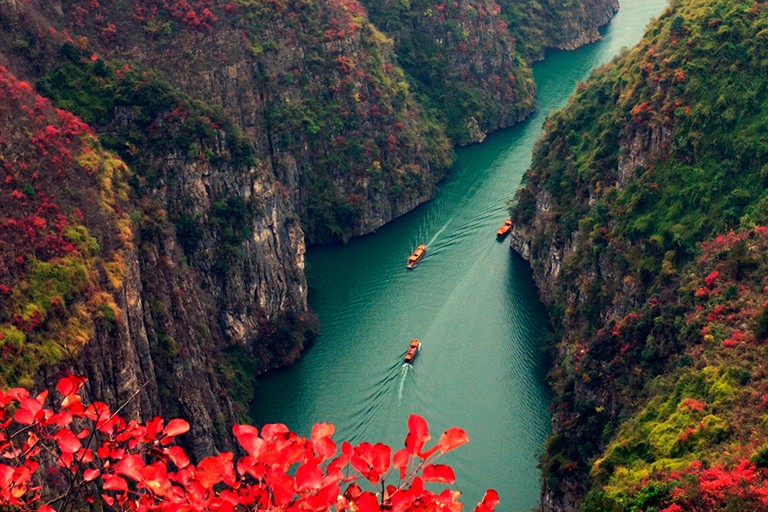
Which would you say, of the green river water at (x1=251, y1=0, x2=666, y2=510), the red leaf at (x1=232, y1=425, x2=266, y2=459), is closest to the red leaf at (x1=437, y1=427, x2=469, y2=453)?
the red leaf at (x1=232, y1=425, x2=266, y2=459)

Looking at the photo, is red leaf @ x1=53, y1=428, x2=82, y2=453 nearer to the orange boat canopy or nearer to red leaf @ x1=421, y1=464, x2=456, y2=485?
red leaf @ x1=421, y1=464, x2=456, y2=485

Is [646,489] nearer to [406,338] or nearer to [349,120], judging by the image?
[406,338]

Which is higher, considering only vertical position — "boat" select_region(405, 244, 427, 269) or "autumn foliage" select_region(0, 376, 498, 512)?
"autumn foliage" select_region(0, 376, 498, 512)

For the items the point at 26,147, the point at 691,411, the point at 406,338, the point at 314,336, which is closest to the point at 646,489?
the point at 691,411

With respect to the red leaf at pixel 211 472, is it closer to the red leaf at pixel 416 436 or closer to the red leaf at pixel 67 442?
the red leaf at pixel 67 442

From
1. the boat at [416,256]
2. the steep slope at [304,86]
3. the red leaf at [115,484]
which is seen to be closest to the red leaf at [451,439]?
the red leaf at [115,484]

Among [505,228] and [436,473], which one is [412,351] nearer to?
[505,228]
